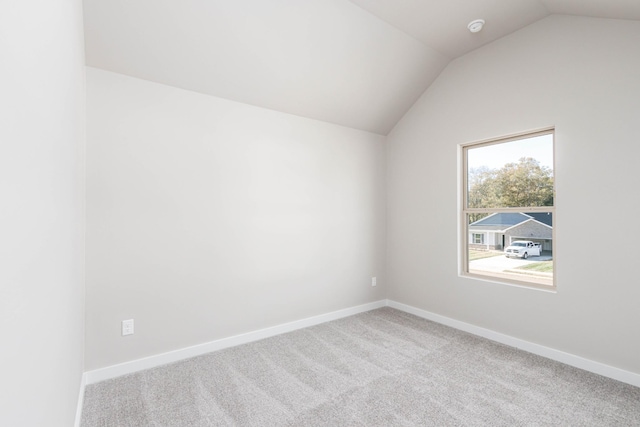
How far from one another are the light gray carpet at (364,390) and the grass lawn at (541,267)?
2.58ft

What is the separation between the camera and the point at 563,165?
265 cm

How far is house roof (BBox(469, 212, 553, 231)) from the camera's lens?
2.86 meters

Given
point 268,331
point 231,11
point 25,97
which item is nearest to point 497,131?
point 231,11

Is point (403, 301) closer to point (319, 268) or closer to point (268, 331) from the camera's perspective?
point (319, 268)

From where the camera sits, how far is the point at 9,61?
22.1 inches

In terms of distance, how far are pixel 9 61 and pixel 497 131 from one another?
11.6 feet

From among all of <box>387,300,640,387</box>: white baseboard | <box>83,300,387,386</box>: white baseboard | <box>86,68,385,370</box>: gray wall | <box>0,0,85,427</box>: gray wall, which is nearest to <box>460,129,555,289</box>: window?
<box>387,300,640,387</box>: white baseboard

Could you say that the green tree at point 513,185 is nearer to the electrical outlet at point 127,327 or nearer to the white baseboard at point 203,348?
the white baseboard at point 203,348

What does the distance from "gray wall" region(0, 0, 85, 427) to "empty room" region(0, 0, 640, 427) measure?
0.68ft

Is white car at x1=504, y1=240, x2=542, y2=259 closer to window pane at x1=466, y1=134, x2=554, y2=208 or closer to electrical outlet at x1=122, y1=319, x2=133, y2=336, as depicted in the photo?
window pane at x1=466, y1=134, x2=554, y2=208

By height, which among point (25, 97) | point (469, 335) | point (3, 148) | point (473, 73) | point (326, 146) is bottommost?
point (469, 335)

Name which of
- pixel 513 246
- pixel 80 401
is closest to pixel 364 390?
pixel 80 401

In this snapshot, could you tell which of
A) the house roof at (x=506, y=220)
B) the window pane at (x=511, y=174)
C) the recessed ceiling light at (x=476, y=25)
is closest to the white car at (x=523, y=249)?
the house roof at (x=506, y=220)

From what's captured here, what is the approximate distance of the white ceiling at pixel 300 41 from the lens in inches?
86.9
